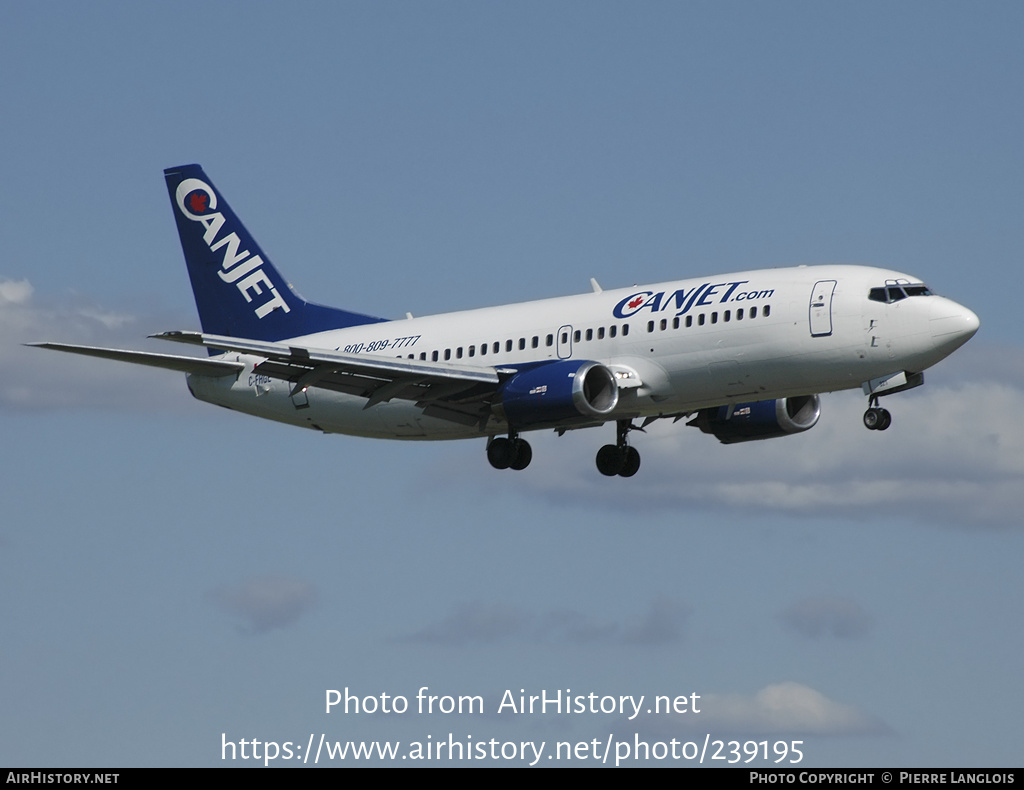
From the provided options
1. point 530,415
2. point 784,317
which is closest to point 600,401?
point 530,415

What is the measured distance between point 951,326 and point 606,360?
10239 millimetres

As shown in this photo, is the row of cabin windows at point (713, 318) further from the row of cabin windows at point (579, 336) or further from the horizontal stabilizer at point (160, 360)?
the horizontal stabilizer at point (160, 360)

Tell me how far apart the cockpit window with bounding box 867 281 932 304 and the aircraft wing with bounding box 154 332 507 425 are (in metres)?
11.5

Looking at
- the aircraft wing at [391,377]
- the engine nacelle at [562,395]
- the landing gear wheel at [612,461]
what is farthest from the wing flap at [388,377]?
the landing gear wheel at [612,461]

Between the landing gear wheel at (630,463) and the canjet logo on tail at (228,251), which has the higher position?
the canjet logo on tail at (228,251)

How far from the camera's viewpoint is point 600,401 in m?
51.0

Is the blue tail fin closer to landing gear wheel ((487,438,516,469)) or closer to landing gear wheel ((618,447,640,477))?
landing gear wheel ((487,438,516,469))

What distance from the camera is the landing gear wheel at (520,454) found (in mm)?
55344

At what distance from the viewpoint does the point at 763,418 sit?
56.5 metres

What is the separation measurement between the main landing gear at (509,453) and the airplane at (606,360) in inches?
1.8

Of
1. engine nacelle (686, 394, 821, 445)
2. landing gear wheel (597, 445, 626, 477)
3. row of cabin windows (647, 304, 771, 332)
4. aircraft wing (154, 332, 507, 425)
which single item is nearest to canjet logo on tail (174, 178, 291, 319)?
aircraft wing (154, 332, 507, 425)

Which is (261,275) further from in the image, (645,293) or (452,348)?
(645,293)

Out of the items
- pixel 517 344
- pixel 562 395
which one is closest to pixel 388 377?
pixel 517 344

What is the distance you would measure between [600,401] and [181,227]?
22.7 m
